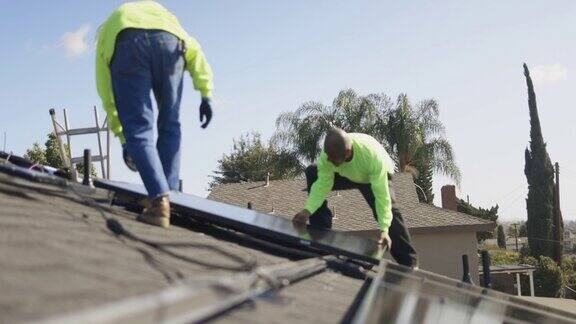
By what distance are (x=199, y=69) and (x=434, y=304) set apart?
1.70 meters

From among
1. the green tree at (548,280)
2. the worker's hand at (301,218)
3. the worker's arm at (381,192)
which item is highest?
the worker's arm at (381,192)

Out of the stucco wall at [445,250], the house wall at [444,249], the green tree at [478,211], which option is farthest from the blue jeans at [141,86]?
the green tree at [478,211]

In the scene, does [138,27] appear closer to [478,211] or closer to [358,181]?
[358,181]

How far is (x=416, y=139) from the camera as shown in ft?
97.5

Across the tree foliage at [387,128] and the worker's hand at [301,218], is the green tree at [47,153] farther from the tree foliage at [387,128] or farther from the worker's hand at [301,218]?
the worker's hand at [301,218]

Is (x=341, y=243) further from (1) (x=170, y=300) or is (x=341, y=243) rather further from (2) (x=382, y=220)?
(1) (x=170, y=300)

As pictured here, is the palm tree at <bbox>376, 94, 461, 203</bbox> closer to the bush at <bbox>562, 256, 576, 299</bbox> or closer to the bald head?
the bush at <bbox>562, 256, 576, 299</bbox>

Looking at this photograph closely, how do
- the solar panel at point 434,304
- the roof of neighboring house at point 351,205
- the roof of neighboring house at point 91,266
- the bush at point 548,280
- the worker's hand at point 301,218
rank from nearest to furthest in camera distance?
the roof of neighboring house at point 91,266, the solar panel at point 434,304, the worker's hand at point 301,218, the roof of neighboring house at point 351,205, the bush at point 548,280

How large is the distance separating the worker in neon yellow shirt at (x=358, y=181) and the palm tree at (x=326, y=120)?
81.9ft

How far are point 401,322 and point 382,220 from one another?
2653 millimetres

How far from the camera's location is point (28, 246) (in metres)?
1.67

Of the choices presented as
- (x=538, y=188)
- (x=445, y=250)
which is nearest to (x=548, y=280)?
(x=538, y=188)

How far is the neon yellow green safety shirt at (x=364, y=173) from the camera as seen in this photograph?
4672mm

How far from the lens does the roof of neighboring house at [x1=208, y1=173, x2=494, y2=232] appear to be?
20.2 meters
